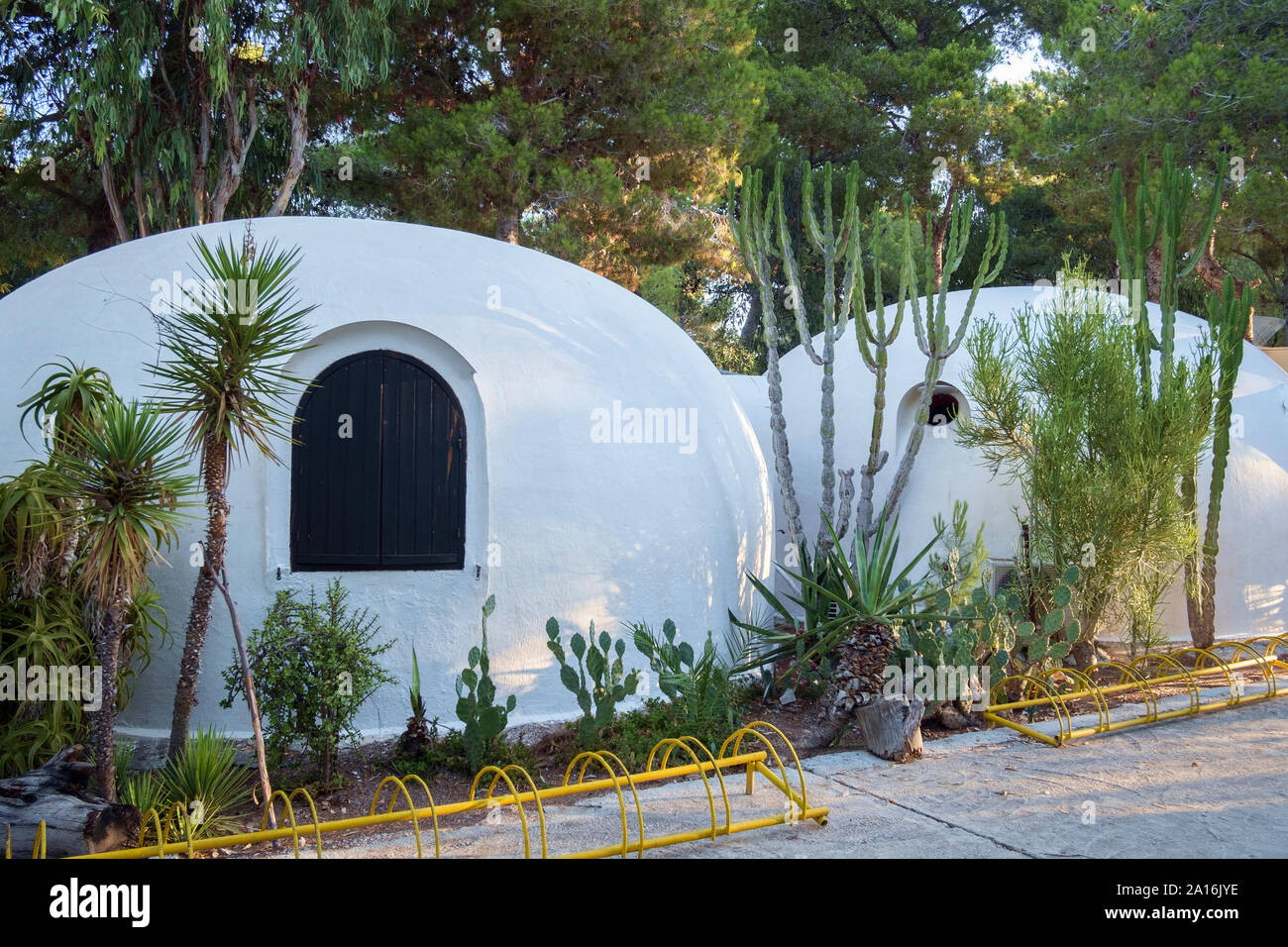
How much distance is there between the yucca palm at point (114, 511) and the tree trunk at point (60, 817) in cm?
22

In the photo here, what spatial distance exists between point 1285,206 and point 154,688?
14.1 metres

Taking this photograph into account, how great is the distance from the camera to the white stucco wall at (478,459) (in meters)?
6.59

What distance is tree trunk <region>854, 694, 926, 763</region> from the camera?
21.9ft

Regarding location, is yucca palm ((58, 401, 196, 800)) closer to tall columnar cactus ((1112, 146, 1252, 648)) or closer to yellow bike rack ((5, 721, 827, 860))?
yellow bike rack ((5, 721, 827, 860))

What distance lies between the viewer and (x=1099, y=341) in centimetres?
Result: 849

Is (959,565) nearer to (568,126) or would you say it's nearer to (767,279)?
(767,279)

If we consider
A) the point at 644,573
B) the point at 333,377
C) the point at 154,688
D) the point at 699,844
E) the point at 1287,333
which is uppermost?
the point at 1287,333

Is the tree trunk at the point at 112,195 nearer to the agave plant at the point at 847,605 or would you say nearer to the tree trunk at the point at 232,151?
the tree trunk at the point at 232,151

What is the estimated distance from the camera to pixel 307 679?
5.73 metres

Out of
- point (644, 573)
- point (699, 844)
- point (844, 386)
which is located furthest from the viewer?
point (844, 386)

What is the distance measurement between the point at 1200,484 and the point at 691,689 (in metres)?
6.34

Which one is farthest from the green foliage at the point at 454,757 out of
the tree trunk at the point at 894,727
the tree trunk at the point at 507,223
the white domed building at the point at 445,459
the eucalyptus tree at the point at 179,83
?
the eucalyptus tree at the point at 179,83
